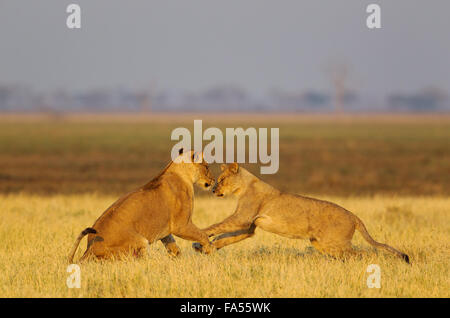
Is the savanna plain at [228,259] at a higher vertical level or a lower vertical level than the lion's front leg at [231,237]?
lower

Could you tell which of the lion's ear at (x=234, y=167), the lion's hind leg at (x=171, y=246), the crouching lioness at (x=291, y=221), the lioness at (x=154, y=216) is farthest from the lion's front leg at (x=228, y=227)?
the lion's ear at (x=234, y=167)

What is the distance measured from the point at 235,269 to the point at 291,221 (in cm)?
114

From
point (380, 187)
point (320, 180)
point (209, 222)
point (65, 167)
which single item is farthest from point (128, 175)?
point (209, 222)

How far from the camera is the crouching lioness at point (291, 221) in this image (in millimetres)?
8320

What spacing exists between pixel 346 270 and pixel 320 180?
637 inches

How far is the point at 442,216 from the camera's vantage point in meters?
12.5

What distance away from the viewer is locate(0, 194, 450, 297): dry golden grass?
6832 millimetres

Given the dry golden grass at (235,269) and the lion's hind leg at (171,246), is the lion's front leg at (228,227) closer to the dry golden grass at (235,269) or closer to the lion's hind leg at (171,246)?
the dry golden grass at (235,269)

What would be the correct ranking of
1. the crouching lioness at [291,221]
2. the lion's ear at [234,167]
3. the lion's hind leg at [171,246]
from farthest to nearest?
the lion's ear at [234,167]
the lion's hind leg at [171,246]
the crouching lioness at [291,221]

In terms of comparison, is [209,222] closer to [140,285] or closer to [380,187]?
[140,285]

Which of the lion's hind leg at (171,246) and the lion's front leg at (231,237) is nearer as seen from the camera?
the lion's hind leg at (171,246)

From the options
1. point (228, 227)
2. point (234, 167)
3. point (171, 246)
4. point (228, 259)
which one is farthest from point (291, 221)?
point (171, 246)

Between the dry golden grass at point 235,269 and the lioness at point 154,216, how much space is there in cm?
20

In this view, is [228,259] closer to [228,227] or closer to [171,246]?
[228,227]
